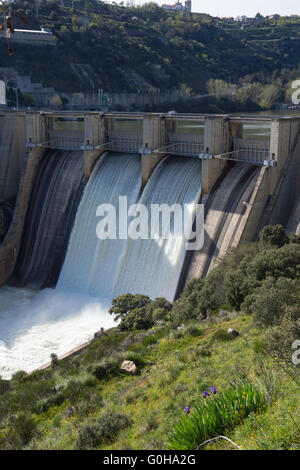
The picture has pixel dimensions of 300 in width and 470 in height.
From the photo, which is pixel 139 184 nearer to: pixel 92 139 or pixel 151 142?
pixel 151 142

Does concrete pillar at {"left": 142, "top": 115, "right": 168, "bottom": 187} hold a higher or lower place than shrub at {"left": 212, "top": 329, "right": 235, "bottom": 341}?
higher

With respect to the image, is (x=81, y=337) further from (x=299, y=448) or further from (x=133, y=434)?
(x=299, y=448)

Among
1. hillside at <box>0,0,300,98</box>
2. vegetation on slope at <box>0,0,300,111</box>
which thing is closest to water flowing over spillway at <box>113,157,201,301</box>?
vegetation on slope at <box>0,0,300,111</box>

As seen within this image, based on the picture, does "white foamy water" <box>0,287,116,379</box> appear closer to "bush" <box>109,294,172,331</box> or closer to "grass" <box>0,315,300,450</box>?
"bush" <box>109,294,172,331</box>

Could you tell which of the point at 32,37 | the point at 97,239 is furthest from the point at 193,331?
the point at 32,37

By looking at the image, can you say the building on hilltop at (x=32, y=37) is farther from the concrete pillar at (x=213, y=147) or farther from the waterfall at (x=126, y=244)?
the concrete pillar at (x=213, y=147)

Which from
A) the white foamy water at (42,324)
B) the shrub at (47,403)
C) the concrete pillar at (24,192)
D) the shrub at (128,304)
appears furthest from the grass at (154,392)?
the concrete pillar at (24,192)

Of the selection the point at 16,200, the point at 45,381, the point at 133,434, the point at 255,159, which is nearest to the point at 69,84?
the point at 16,200
